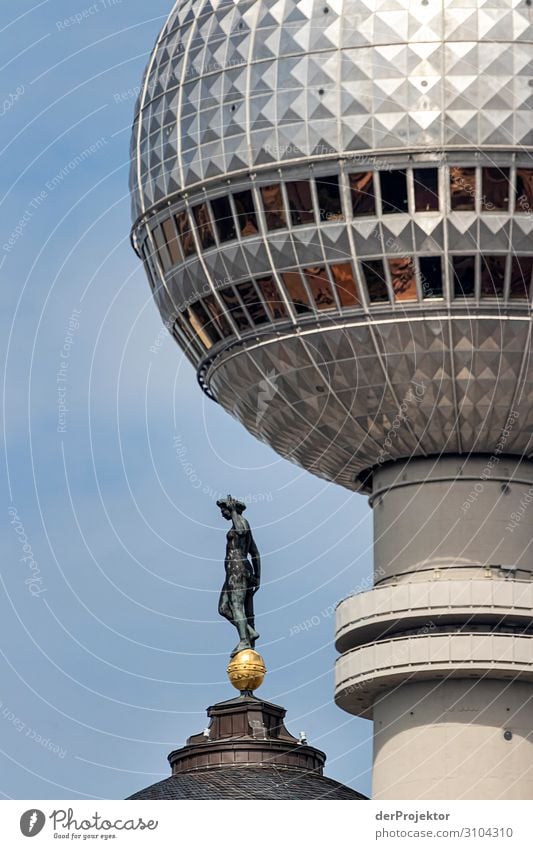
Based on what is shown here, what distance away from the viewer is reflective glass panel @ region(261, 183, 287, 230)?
88875mm

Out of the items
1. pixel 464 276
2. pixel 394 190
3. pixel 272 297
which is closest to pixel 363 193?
pixel 394 190

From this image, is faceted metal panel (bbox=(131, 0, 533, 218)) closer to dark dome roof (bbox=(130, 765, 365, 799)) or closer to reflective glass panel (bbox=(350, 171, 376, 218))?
reflective glass panel (bbox=(350, 171, 376, 218))

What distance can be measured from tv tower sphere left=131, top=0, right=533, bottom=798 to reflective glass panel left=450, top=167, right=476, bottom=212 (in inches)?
2.5

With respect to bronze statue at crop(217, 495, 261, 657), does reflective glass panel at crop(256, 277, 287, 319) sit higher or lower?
higher

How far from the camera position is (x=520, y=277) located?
8794 centimetres

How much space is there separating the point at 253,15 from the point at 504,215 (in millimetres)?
11092

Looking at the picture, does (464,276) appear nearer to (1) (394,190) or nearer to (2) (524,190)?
(2) (524,190)

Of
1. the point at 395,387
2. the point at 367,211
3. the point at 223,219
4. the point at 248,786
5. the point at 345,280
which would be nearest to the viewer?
the point at 248,786

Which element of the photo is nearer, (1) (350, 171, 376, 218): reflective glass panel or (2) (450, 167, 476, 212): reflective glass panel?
(2) (450, 167, 476, 212): reflective glass panel

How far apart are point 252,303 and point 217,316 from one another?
82.8 inches

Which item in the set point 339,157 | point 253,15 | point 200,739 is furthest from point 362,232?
point 200,739

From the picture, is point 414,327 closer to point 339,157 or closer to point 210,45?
point 339,157

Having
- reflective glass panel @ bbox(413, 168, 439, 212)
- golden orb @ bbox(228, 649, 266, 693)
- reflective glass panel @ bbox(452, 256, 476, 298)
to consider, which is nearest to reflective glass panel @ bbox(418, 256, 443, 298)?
reflective glass panel @ bbox(452, 256, 476, 298)

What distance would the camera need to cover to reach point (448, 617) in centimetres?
8894
